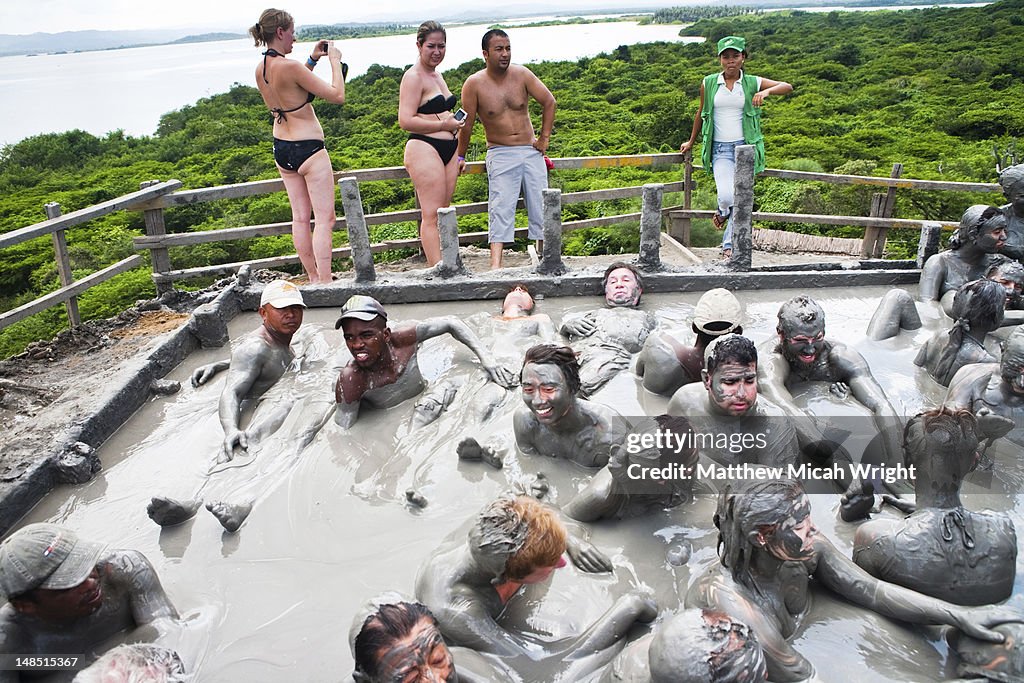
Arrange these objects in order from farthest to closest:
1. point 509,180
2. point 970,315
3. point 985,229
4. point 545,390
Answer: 1. point 509,180
2. point 985,229
3. point 970,315
4. point 545,390

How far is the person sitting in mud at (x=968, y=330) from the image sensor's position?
16.0 ft

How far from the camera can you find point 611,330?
617cm

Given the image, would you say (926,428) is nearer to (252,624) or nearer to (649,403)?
(649,403)

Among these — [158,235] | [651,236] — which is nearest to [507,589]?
[651,236]

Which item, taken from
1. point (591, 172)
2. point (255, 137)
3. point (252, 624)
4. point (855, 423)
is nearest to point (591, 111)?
point (591, 172)

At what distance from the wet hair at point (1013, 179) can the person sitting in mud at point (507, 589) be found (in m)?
5.16

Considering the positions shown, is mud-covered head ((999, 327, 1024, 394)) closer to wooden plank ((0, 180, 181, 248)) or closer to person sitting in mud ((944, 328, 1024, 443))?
person sitting in mud ((944, 328, 1024, 443))

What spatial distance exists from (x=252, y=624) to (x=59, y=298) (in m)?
5.33

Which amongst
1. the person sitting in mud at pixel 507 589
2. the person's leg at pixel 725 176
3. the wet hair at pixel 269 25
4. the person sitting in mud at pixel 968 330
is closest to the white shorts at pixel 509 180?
the person's leg at pixel 725 176

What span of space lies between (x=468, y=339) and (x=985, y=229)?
14.0 ft

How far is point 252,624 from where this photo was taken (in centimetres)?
362

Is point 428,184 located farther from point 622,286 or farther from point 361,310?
point 361,310

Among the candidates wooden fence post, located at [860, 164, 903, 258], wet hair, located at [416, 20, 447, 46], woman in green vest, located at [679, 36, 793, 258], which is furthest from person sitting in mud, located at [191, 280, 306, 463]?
wooden fence post, located at [860, 164, 903, 258]

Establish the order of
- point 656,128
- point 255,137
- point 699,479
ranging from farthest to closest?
point 255,137, point 656,128, point 699,479
